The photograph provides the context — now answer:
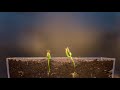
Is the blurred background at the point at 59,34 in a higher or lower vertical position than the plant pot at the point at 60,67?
higher

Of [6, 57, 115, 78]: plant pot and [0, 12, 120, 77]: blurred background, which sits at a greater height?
[0, 12, 120, 77]: blurred background

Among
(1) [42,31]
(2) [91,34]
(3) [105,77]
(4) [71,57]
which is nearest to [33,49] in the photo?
(1) [42,31]

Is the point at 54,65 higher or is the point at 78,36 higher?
the point at 78,36
